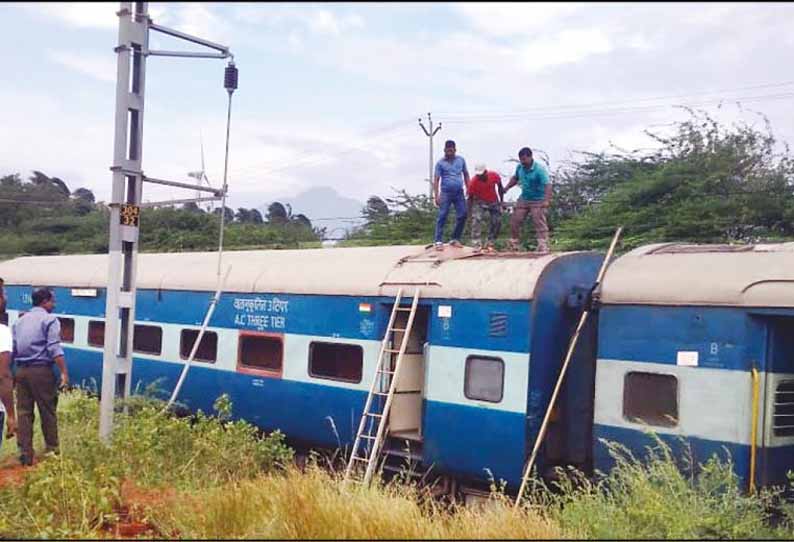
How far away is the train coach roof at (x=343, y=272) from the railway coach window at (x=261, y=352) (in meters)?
0.64

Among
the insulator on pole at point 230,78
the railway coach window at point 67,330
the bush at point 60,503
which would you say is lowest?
the bush at point 60,503

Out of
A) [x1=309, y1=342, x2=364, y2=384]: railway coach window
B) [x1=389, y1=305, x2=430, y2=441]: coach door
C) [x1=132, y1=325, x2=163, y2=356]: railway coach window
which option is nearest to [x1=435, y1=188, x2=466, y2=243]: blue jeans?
[x1=389, y1=305, x2=430, y2=441]: coach door

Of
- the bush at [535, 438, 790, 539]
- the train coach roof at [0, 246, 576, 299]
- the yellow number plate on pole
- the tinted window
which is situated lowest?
the bush at [535, 438, 790, 539]

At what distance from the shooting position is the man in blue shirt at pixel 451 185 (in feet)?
40.5

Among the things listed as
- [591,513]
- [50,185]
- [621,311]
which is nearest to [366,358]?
[621,311]

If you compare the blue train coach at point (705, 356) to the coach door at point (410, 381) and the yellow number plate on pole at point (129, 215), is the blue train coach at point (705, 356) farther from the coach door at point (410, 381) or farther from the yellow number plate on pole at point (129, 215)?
the yellow number plate on pole at point (129, 215)

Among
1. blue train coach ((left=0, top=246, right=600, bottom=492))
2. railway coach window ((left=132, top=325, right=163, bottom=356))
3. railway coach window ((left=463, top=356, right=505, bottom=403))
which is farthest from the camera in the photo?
railway coach window ((left=132, top=325, right=163, bottom=356))

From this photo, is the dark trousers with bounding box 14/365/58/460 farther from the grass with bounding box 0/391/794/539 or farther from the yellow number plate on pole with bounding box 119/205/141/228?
the yellow number plate on pole with bounding box 119/205/141/228

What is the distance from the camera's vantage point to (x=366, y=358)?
443 inches

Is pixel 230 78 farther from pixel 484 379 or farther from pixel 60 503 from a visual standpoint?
pixel 60 503

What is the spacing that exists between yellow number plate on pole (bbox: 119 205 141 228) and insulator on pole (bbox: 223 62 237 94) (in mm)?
1861

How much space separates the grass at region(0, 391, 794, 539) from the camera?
6.70 meters

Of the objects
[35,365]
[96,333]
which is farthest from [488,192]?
[96,333]

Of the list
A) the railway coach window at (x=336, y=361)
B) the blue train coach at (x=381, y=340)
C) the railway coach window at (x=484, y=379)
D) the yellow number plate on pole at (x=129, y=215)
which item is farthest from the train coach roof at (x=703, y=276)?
the yellow number plate on pole at (x=129, y=215)
